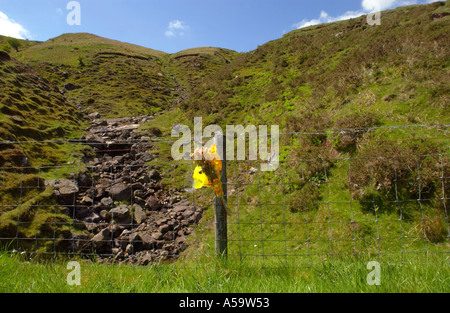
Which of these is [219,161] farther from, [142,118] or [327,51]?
[142,118]

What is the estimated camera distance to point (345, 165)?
279 inches

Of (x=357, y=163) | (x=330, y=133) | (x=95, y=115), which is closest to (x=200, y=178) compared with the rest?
(x=357, y=163)

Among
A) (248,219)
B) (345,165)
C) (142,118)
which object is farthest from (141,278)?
(142,118)

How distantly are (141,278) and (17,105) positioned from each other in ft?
58.7

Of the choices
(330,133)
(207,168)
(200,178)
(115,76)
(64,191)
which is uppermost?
(115,76)

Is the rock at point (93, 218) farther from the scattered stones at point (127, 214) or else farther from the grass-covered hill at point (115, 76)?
the grass-covered hill at point (115, 76)

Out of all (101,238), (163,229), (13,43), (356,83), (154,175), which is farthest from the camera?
(13,43)

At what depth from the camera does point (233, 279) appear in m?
2.57

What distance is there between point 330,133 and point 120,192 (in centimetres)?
829

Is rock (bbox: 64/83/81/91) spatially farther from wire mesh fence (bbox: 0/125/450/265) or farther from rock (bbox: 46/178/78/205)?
rock (bbox: 46/178/78/205)

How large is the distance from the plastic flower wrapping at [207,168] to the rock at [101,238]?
538 cm

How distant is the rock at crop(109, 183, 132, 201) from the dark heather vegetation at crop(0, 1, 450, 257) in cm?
216

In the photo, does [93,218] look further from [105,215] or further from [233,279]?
[233,279]

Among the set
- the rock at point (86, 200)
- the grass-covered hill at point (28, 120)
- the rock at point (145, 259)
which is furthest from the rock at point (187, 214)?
the grass-covered hill at point (28, 120)
